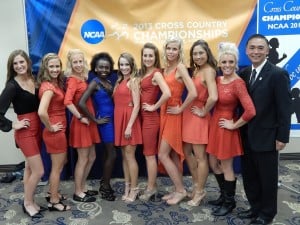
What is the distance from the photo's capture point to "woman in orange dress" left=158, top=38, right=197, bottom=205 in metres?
2.78

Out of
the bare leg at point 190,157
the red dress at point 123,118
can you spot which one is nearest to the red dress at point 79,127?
the red dress at point 123,118

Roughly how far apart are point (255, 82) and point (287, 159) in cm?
214

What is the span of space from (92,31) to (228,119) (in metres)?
1.74

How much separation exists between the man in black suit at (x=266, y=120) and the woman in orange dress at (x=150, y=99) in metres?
0.77

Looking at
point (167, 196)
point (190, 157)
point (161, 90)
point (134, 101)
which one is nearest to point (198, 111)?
point (161, 90)

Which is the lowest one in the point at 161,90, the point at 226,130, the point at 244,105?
the point at 226,130

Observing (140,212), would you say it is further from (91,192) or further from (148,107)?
(148,107)

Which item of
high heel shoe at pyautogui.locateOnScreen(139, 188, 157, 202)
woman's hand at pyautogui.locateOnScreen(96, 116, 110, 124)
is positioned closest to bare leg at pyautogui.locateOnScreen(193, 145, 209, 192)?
high heel shoe at pyautogui.locateOnScreen(139, 188, 157, 202)

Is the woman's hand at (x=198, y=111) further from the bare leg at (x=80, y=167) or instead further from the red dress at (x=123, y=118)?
the bare leg at (x=80, y=167)

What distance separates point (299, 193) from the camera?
3176 millimetres

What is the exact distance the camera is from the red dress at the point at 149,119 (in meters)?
2.93

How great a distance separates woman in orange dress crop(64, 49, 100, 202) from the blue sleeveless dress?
0.05 m

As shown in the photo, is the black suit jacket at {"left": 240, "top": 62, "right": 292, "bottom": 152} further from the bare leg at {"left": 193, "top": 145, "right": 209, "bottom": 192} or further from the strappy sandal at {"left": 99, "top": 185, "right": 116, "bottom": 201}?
the strappy sandal at {"left": 99, "top": 185, "right": 116, "bottom": 201}

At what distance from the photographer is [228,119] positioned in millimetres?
2621
